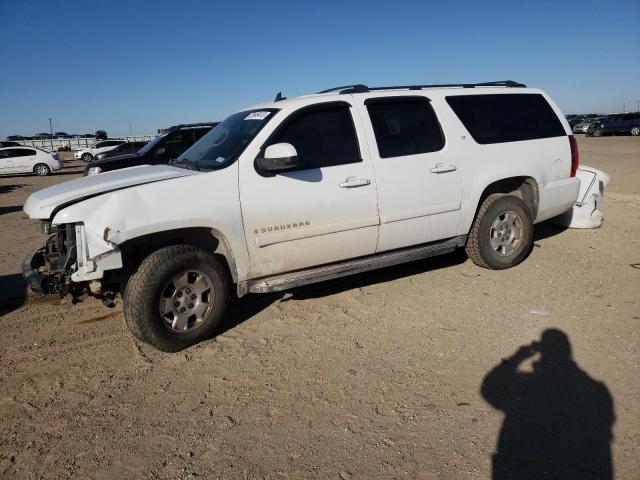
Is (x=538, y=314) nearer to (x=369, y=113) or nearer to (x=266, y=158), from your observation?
(x=369, y=113)

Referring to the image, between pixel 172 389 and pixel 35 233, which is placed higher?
pixel 35 233

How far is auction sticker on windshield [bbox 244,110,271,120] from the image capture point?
14.3 ft

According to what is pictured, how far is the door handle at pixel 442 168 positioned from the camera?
4764 mm

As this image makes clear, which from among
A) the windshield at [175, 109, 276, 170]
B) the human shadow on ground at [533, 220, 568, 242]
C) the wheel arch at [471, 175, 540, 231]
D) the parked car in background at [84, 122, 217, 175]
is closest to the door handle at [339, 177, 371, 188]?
the windshield at [175, 109, 276, 170]

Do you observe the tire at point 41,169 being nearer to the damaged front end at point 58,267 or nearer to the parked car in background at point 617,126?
the damaged front end at point 58,267

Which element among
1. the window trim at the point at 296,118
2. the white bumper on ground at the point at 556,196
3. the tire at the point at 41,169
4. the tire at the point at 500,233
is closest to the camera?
the window trim at the point at 296,118

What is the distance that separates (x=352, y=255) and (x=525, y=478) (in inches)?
95.6

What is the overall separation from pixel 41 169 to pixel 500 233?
82.5 ft

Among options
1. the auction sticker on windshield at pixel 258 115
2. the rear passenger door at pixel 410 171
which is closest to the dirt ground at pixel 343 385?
the rear passenger door at pixel 410 171

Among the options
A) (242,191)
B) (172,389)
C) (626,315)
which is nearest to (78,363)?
(172,389)

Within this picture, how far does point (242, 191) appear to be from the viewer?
3959 millimetres

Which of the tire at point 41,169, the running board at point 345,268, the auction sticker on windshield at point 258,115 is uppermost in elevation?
the tire at point 41,169

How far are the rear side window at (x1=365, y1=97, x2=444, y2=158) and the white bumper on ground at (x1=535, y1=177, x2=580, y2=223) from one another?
63.0 inches

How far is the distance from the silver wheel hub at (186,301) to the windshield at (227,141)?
93cm
